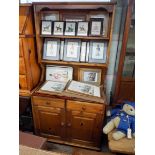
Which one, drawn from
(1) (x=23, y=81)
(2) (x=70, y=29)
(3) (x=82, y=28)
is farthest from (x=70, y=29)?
(1) (x=23, y=81)

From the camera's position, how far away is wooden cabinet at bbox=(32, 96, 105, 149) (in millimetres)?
1697

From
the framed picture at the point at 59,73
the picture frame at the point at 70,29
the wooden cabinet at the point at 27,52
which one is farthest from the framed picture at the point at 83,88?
the picture frame at the point at 70,29

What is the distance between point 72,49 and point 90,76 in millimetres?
381

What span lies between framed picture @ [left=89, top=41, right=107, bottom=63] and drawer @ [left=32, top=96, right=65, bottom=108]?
0.57 metres

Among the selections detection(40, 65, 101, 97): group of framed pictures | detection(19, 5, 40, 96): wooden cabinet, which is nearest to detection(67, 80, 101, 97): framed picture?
detection(40, 65, 101, 97): group of framed pictures

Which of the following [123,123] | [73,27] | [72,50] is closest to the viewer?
[123,123]

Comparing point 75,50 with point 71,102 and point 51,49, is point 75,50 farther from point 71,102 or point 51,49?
point 71,102

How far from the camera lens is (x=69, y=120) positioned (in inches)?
70.9

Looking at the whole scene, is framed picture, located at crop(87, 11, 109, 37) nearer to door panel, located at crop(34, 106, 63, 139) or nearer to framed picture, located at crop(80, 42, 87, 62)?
framed picture, located at crop(80, 42, 87, 62)

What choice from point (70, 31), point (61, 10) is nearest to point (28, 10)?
point (61, 10)

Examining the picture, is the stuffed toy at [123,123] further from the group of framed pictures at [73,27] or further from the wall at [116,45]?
the group of framed pictures at [73,27]

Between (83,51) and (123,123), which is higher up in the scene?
(83,51)
